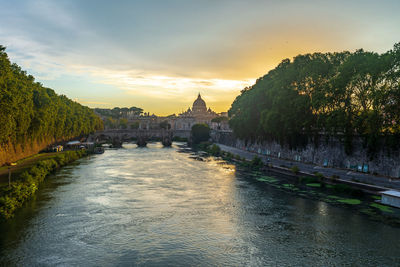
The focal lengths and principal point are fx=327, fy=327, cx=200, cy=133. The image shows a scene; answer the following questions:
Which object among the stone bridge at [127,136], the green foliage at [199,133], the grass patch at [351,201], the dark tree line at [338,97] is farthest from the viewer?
the green foliage at [199,133]

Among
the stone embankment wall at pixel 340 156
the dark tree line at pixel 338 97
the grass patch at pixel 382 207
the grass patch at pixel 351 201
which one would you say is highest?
the dark tree line at pixel 338 97

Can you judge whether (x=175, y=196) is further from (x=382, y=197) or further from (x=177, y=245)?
(x=382, y=197)

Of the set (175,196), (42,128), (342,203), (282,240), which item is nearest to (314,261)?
(282,240)

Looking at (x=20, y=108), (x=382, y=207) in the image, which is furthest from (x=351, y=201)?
(x=20, y=108)

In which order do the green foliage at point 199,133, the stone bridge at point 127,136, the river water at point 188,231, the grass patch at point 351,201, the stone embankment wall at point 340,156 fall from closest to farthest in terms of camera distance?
1. the river water at point 188,231
2. the grass patch at point 351,201
3. the stone embankment wall at point 340,156
4. the stone bridge at point 127,136
5. the green foliage at point 199,133

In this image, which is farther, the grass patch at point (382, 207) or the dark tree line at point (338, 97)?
the dark tree line at point (338, 97)

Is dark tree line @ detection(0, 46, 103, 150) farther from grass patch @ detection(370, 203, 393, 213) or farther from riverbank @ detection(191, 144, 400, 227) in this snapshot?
grass patch @ detection(370, 203, 393, 213)

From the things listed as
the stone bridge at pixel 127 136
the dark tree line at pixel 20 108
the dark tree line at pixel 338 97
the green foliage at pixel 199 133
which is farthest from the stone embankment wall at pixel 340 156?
the stone bridge at pixel 127 136

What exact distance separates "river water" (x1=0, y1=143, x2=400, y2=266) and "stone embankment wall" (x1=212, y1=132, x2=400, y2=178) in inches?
501

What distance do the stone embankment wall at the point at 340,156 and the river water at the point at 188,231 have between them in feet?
41.7

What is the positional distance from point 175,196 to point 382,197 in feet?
63.0

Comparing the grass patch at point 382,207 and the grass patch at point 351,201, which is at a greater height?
the grass patch at point 382,207

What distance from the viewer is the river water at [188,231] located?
18641mm

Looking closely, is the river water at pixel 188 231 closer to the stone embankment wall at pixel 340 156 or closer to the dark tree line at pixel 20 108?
the dark tree line at pixel 20 108
